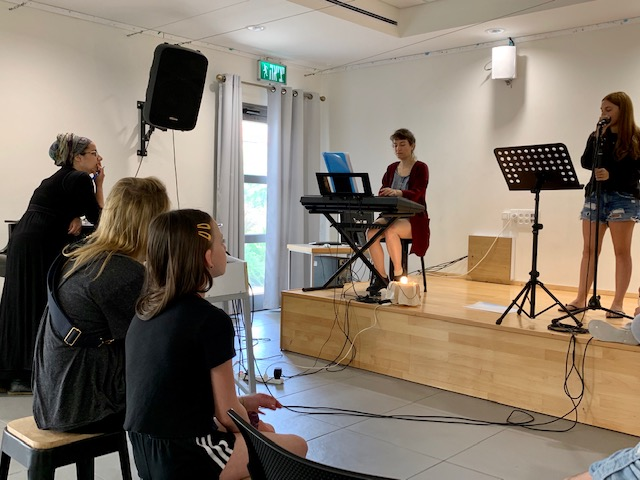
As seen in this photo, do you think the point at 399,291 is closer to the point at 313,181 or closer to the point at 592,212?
the point at 592,212

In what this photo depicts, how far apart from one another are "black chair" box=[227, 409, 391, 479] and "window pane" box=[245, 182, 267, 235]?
5.06m

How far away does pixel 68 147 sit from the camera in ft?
11.7

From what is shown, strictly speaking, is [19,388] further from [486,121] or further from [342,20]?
[486,121]

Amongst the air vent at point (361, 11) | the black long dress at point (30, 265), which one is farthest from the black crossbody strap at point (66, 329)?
the air vent at point (361, 11)

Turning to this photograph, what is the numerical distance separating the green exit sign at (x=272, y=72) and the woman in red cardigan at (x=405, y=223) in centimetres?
195

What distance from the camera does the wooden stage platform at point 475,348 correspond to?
10.3 feet

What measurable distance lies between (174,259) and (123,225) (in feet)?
1.29

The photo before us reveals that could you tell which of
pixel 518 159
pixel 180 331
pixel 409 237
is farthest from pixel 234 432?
pixel 409 237

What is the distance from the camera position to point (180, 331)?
4.92 feet

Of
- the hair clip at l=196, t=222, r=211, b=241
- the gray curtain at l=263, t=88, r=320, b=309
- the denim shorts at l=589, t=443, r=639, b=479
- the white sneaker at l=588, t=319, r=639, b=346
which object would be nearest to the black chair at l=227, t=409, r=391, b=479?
the denim shorts at l=589, t=443, r=639, b=479

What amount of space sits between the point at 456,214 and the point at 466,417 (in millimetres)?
2781

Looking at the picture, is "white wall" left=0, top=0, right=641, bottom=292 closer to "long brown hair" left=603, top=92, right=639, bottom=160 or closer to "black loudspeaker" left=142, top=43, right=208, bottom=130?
"long brown hair" left=603, top=92, right=639, bottom=160

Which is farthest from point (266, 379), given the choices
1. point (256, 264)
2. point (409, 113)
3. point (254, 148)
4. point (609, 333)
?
point (409, 113)

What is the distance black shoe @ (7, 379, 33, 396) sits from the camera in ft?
11.5
